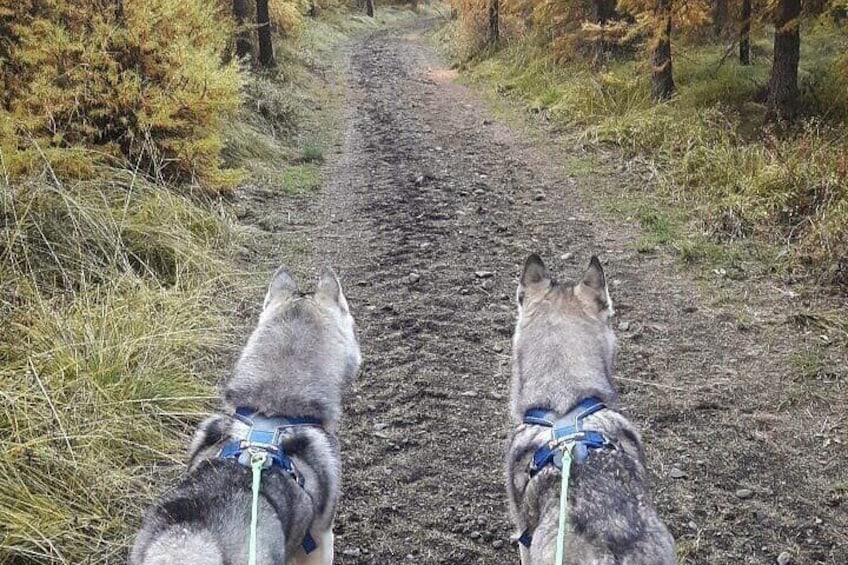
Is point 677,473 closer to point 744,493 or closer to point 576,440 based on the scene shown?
point 744,493

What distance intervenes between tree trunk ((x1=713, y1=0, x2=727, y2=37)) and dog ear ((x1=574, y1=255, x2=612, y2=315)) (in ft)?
33.3

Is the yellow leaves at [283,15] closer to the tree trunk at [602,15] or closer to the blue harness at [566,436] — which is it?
the tree trunk at [602,15]

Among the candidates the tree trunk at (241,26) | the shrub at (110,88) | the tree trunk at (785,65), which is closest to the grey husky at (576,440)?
the shrub at (110,88)

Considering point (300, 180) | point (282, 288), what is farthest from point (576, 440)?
point (300, 180)

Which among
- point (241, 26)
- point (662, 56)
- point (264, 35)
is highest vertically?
point (241, 26)

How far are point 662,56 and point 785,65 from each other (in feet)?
6.26

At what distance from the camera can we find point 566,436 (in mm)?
2717

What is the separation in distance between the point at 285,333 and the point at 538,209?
223 inches

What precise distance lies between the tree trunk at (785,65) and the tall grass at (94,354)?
7.35m

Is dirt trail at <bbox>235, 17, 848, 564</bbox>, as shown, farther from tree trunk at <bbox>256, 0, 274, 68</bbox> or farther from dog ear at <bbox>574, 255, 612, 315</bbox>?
tree trunk at <bbox>256, 0, 274, 68</bbox>

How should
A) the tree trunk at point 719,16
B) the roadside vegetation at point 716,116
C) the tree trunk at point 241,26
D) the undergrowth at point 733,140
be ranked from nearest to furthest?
the undergrowth at point 733,140, the roadside vegetation at point 716,116, the tree trunk at point 719,16, the tree trunk at point 241,26

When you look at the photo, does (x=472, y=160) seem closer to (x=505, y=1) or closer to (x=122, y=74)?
(x=122, y=74)

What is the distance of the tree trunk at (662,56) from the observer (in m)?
10.3

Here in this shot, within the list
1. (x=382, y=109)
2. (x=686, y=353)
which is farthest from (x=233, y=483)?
(x=382, y=109)
